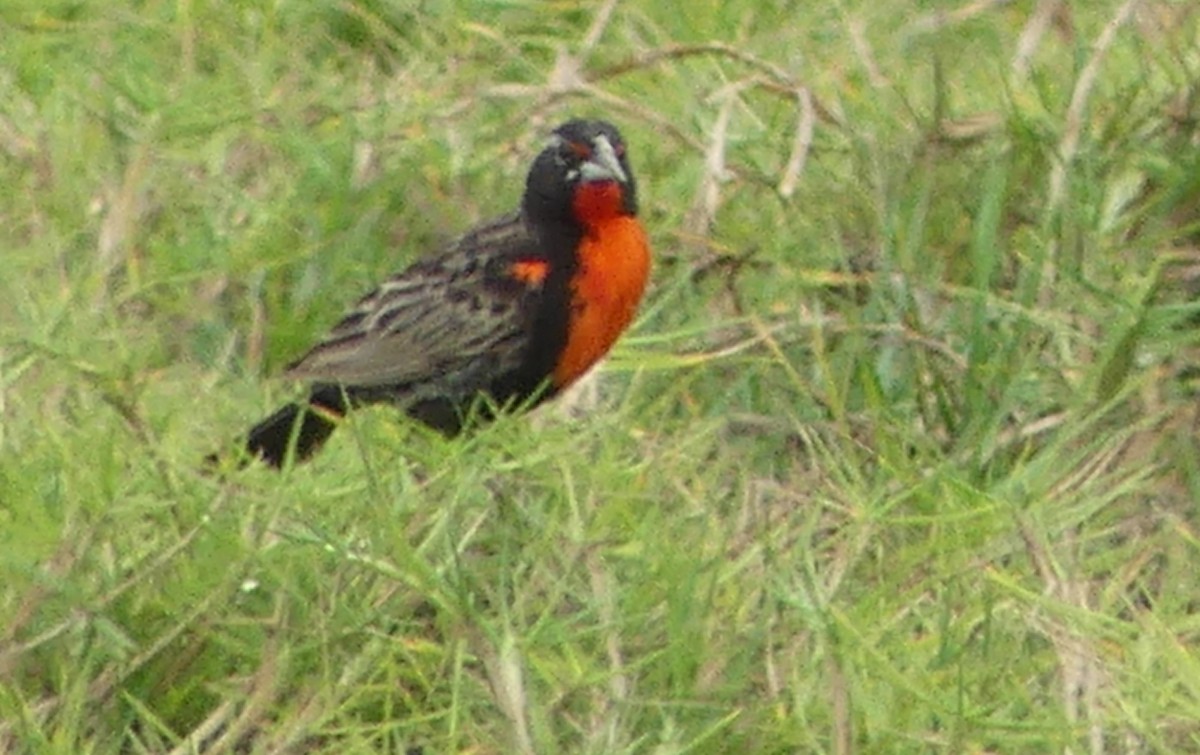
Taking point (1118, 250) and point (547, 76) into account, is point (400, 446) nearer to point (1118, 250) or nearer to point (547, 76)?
point (1118, 250)

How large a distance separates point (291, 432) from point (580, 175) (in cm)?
78

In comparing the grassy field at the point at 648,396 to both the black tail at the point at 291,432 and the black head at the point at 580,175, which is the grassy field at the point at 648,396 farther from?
the black head at the point at 580,175

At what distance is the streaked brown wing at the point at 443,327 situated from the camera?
5.04 meters

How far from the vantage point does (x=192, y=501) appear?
4039 millimetres

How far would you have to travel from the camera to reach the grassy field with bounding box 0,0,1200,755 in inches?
155

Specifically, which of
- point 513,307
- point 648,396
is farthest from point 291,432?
point 648,396

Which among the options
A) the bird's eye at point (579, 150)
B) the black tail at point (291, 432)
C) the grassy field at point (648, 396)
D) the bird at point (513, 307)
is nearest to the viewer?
the grassy field at point (648, 396)

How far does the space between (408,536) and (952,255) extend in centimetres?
146

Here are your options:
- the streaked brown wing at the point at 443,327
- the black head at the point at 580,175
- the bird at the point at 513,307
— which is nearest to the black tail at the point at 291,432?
the bird at the point at 513,307

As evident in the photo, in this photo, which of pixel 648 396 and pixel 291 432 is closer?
pixel 291 432

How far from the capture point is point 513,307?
5031 millimetres

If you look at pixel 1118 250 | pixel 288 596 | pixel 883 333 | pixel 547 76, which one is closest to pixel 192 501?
pixel 288 596

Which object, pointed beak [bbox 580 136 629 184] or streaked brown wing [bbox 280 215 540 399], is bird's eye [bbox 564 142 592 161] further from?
streaked brown wing [bbox 280 215 540 399]

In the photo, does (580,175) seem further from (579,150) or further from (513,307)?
(513,307)
